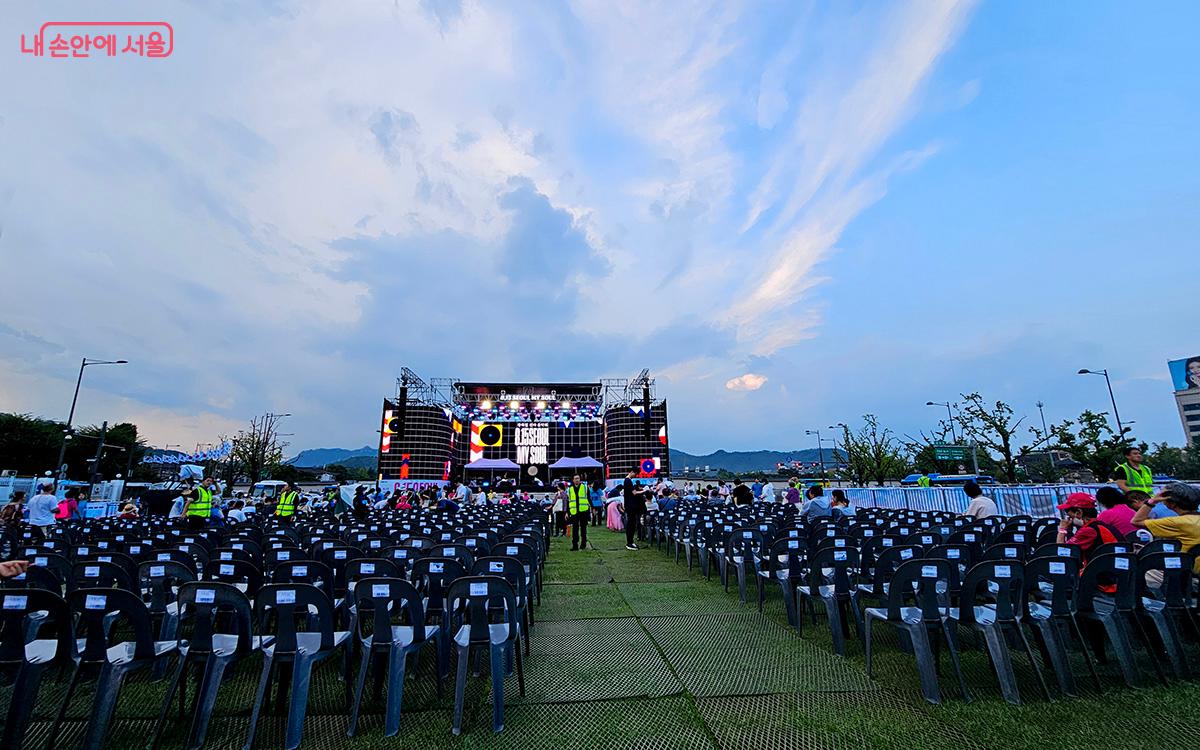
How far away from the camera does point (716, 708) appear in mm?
3412

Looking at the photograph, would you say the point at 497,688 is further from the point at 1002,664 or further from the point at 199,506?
the point at 199,506

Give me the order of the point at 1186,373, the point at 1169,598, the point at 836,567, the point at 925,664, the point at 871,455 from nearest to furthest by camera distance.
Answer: the point at 925,664 < the point at 1169,598 < the point at 836,567 < the point at 871,455 < the point at 1186,373

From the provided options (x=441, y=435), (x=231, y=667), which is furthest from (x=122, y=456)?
(x=231, y=667)

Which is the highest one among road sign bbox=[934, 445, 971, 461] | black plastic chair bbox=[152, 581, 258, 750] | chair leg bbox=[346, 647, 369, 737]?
road sign bbox=[934, 445, 971, 461]

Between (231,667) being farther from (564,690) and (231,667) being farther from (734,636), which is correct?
(734,636)

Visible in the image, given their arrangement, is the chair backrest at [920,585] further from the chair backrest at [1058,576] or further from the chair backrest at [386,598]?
the chair backrest at [386,598]

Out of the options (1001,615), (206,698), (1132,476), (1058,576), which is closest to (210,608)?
(206,698)

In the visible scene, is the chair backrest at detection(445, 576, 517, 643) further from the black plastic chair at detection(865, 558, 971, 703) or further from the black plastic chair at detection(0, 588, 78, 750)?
the black plastic chair at detection(865, 558, 971, 703)

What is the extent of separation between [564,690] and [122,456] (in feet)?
212

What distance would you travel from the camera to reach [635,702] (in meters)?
3.50

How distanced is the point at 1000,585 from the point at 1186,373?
82.7 metres

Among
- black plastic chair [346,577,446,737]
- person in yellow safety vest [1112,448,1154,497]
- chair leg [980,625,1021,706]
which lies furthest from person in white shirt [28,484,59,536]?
person in yellow safety vest [1112,448,1154,497]

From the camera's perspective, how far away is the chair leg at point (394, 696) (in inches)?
122

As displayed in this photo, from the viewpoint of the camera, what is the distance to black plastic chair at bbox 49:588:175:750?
2.84 metres
